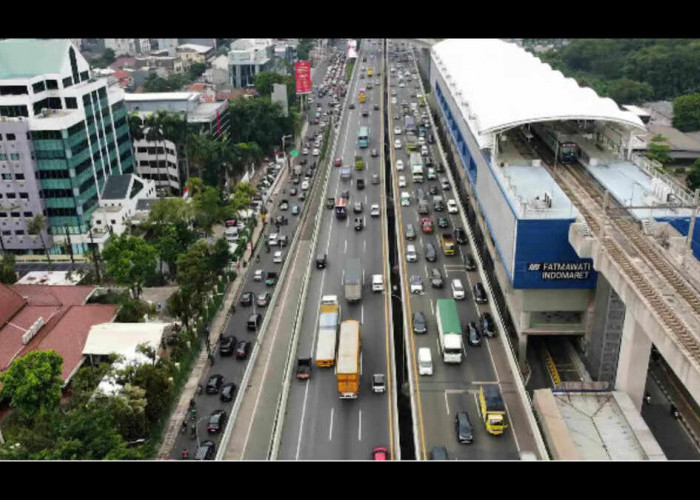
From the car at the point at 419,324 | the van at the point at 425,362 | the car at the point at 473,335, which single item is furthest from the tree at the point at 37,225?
the car at the point at 473,335

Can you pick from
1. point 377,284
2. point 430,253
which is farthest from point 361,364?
point 430,253

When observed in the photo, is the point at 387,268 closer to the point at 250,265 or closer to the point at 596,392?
the point at 250,265

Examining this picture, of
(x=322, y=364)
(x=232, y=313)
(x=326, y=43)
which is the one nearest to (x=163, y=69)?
(x=326, y=43)

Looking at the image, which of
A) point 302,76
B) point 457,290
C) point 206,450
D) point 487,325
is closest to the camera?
point 206,450

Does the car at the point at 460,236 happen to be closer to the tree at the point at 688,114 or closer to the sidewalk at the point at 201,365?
the sidewalk at the point at 201,365

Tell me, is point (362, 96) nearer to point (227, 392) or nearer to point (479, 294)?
point (479, 294)

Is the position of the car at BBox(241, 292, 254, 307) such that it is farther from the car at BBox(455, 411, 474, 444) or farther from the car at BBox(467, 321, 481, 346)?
the car at BBox(455, 411, 474, 444)

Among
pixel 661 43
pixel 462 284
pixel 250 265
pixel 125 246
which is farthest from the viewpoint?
pixel 661 43

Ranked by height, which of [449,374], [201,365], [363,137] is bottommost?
[201,365]
